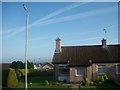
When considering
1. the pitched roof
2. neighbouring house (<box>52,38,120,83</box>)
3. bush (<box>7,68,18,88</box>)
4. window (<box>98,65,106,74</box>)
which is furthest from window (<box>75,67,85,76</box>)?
bush (<box>7,68,18,88</box>)

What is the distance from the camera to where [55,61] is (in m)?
18.8

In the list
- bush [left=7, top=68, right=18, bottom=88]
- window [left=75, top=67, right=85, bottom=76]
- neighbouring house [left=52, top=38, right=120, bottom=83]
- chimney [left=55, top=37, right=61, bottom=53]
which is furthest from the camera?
chimney [left=55, top=37, right=61, bottom=53]

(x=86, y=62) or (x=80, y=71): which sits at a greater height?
(x=86, y=62)

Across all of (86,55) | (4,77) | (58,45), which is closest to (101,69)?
(86,55)

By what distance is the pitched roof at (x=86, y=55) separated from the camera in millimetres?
18078

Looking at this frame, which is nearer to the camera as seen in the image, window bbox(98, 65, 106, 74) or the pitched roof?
window bbox(98, 65, 106, 74)

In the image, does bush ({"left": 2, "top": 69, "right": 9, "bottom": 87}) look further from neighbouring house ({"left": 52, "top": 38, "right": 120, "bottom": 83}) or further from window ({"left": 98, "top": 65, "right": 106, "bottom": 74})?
window ({"left": 98, "top": 65, "right": 106, "bottom": 74})

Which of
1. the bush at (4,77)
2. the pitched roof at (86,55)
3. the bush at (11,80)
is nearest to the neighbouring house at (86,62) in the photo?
the pitched roof at (86,55)

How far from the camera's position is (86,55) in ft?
61.9

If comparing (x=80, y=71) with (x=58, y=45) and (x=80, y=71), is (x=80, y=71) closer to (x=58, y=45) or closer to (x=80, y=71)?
(x=80, y=71)

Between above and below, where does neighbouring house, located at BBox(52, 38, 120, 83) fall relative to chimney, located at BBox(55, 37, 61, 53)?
below

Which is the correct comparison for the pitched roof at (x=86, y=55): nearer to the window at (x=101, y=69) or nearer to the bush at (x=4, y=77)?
the window at (x=101, y=69)

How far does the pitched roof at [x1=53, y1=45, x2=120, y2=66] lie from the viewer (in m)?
18.1

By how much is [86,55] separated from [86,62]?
90 centimetres
